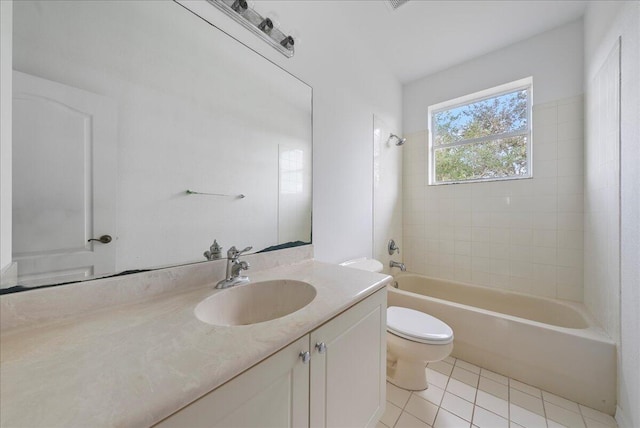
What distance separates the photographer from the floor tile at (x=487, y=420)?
1.18 metres

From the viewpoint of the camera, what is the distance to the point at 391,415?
1.25 m

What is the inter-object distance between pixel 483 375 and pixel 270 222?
1.83m

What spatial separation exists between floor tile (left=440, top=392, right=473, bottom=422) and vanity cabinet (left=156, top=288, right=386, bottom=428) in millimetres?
556

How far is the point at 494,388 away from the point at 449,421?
0.48 meters

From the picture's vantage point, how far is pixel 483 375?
1.55 metres

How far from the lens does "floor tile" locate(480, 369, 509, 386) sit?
1.49 m

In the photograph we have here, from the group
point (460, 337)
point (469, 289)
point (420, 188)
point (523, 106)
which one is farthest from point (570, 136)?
point (460, 337)

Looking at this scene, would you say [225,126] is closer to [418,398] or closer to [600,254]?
[418,398]

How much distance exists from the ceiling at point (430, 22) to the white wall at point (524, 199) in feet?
0.64

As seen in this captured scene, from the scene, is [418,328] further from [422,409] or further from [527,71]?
[527,71]

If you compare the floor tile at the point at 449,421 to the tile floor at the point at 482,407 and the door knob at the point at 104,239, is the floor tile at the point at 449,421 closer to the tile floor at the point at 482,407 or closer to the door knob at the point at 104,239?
the tile floor at the point at 482,407

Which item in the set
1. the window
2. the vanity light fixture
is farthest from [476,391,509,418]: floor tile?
the vanity light fixture

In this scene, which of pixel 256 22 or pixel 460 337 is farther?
pixel 460 337

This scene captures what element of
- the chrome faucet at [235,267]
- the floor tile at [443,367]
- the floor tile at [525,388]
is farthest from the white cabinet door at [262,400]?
the floor tile at [525,388]
